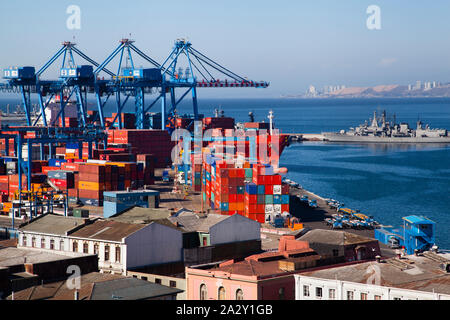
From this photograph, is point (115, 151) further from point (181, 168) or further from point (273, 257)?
point (273, 257)

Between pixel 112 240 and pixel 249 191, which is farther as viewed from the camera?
pixel 249 191

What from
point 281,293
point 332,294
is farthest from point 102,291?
A: point 332,294

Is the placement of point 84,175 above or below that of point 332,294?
above

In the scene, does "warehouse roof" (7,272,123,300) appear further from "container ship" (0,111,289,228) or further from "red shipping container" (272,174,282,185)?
"red shipping container" (272,174,282,185)

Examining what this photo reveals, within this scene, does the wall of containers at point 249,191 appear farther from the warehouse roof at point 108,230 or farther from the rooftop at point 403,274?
the rooftop at point 403,274

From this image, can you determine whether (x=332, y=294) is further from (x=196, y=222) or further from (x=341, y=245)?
(x=196, y=222)
